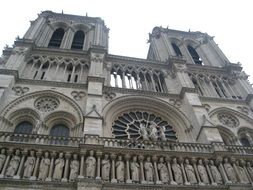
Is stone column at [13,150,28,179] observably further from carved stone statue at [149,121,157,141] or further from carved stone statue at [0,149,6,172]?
carved stone statue at [149,121,157,141]

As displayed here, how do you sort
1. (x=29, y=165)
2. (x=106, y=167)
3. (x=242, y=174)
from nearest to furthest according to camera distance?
1. (x=29, y=165)
2. (x=106, y=167)
3. (x=242, y=174)

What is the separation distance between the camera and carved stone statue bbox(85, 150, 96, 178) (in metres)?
11.6

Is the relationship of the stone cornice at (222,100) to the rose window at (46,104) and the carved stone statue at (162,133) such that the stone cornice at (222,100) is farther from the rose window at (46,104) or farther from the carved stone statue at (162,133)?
the rose window at (46,104)

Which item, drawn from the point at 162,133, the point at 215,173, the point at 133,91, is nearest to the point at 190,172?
the point at 215,173

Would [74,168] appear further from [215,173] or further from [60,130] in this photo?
[215,173]

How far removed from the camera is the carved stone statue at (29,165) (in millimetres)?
11419

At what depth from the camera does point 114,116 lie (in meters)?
17.1

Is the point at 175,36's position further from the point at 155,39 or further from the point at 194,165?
the point at 194,165

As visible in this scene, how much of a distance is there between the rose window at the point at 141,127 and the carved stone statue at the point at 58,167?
14.0 feet

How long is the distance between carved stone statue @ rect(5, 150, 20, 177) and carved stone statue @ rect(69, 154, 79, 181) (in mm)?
2093

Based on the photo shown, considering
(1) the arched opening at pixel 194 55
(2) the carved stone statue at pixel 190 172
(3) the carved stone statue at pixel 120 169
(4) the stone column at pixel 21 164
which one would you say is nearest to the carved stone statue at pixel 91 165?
(3) the carved stone statue at pixel 120 169

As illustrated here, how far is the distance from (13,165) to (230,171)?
9.01 m

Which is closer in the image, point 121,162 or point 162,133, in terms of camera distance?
point 121,162

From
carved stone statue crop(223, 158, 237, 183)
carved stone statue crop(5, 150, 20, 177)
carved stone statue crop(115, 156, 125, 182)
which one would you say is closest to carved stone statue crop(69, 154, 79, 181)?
carved stone statue crop(115, 156, 125, 182)
